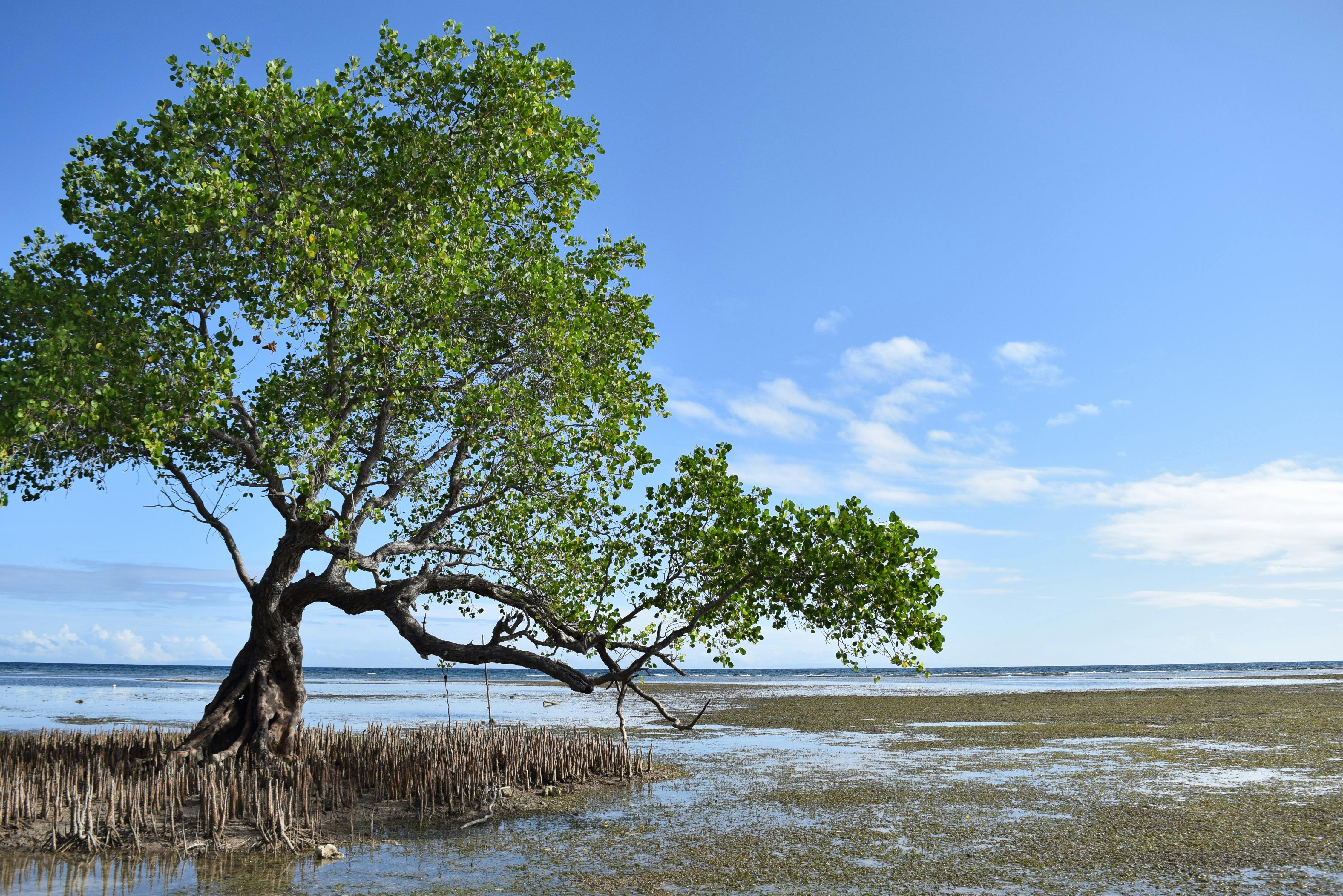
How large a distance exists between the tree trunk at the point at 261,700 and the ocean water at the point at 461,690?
8.35 meters

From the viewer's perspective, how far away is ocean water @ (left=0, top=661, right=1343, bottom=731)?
2988 cm

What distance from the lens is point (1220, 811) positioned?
12.1 meters

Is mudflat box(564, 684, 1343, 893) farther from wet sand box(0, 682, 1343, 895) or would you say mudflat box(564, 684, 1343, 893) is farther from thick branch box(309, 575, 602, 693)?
thick branch box(309, 575, 602, 693)

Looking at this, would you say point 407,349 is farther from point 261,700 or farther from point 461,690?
point 461,690

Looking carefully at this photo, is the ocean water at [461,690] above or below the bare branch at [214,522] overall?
below

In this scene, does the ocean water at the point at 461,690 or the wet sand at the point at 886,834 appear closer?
the wet sand at the point at 886,834

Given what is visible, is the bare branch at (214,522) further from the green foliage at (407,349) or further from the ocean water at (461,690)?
the ocean water at (461,690)

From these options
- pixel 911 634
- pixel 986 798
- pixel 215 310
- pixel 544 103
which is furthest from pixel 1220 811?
pixel 215 310

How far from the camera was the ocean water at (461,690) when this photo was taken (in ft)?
98.0

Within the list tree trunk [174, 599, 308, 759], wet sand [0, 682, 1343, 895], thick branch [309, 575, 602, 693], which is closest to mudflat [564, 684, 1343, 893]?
wet sand [0, 682, 1343, 895]

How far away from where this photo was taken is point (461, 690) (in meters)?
51.4

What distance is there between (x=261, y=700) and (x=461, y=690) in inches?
1524

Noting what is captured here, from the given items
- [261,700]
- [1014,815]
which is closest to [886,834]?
[1014,815]

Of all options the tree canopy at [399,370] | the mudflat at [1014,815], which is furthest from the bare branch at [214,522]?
the mudflat at [1014,815]
